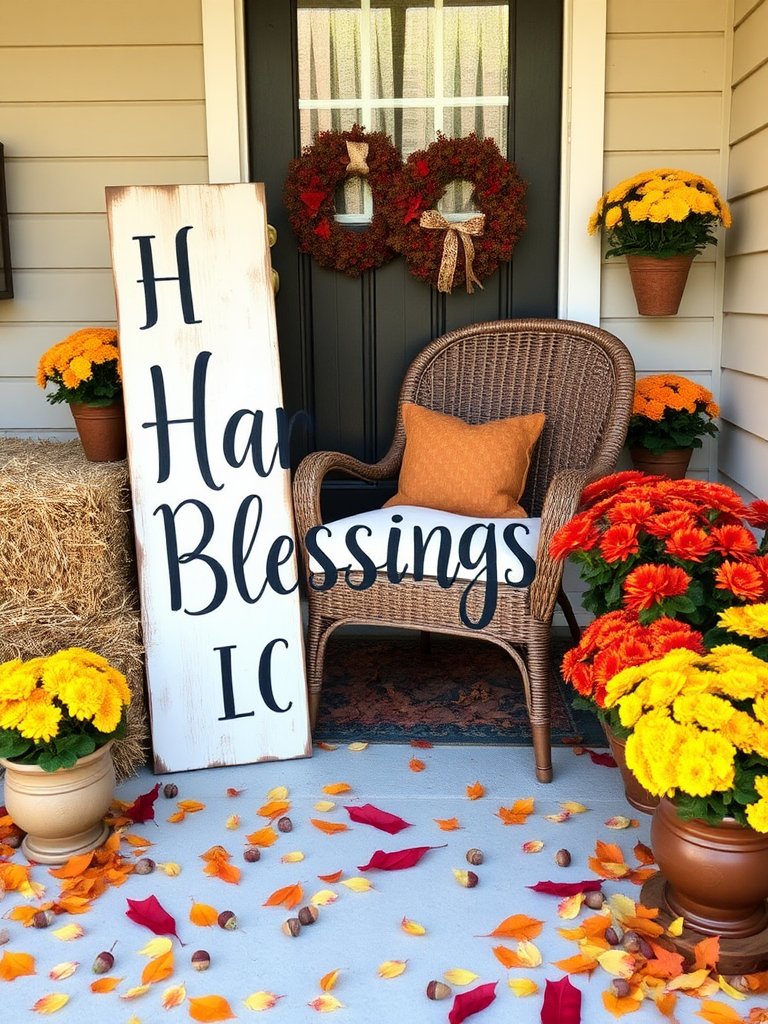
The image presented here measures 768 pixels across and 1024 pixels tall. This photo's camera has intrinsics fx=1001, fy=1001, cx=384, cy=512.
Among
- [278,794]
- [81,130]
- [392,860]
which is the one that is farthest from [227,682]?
[81,130]

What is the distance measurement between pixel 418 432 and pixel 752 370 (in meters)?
0.92

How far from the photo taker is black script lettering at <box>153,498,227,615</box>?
2.37 meters

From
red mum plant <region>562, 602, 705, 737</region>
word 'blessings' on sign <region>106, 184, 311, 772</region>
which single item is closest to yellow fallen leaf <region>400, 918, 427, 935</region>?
red mum plant <region>562, 602, 705, 737</region>

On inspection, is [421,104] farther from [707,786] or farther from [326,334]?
[707,786]

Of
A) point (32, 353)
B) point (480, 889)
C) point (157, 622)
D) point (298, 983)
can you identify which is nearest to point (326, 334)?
point (32, 353)

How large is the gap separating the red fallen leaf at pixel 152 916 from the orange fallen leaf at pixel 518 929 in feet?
1.78

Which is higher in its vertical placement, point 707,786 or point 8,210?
point 8,210

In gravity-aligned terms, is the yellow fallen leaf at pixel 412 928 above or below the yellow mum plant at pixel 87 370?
below

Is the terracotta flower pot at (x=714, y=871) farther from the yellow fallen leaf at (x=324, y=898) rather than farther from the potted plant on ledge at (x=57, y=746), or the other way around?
the potted plant on ledge at (x=57, y=746)

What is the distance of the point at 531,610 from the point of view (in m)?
2.26

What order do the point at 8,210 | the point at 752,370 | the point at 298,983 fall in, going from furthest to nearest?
the point at 8,210 < the point at 752,370 < the point at 298,983

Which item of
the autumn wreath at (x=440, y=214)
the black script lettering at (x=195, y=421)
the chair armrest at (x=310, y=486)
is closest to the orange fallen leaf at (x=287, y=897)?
the chair armrest at (x=310, y=486)

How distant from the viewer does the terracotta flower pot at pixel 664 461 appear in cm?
285

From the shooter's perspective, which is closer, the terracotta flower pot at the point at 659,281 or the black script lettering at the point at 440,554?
the black script lettering at the point at 440,554
